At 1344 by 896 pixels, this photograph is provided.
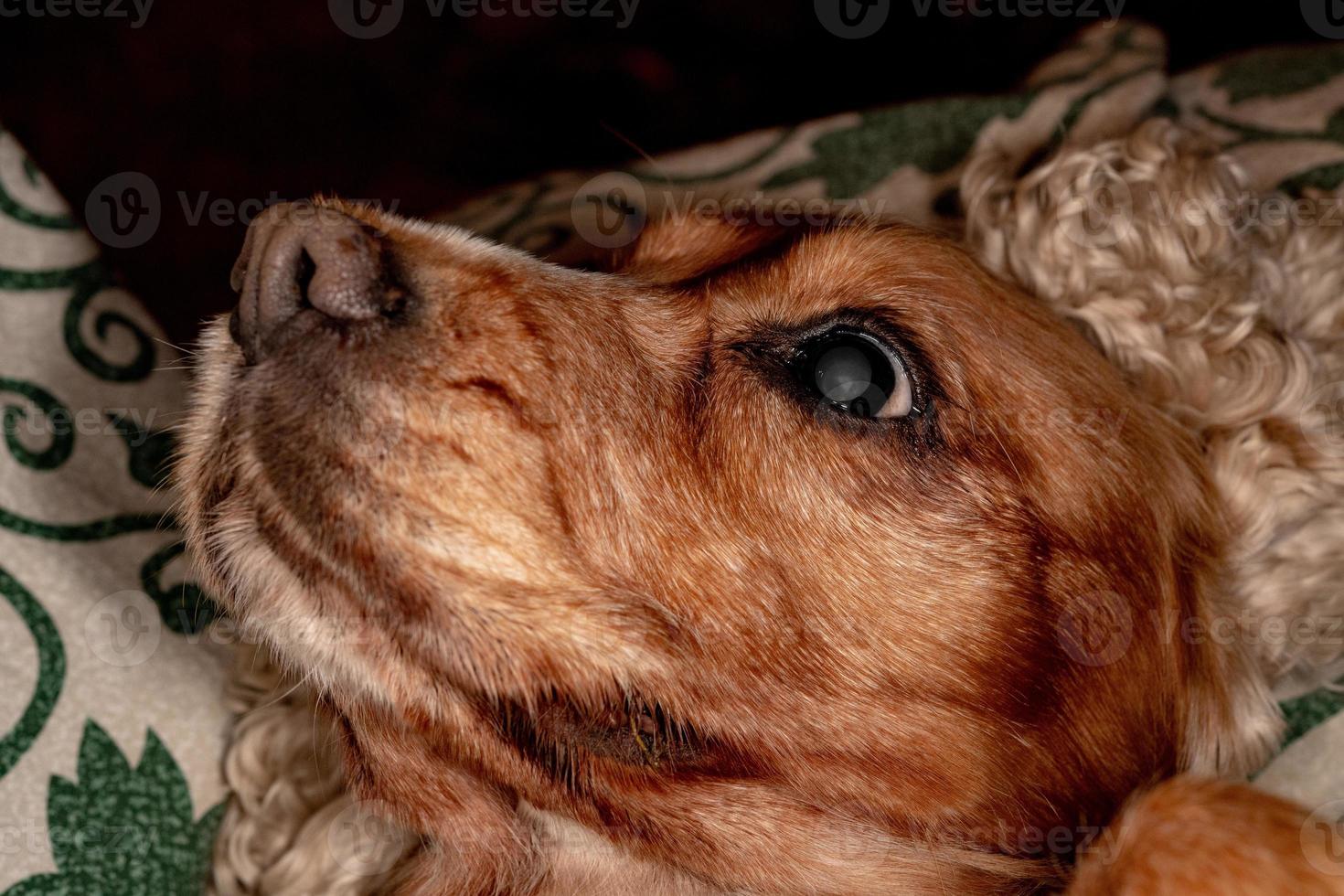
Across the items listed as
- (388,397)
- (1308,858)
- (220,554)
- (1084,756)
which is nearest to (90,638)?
(220,554)

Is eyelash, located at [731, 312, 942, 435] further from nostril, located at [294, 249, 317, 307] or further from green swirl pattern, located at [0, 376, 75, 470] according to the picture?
green swirl pattern, located at [0, 376, 75, 470]

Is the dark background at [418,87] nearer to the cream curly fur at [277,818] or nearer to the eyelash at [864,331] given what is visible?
the cream curly fur at [277,818]

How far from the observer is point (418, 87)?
402 cm

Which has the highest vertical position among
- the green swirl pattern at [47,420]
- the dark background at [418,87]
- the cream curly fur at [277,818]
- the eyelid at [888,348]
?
the dark background at [418,87]

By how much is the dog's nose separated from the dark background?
2448 millimetres

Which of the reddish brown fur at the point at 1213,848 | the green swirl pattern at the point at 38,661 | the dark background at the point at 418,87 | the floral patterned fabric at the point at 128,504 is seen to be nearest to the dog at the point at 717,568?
the reddish brown fur at the point at 1213,848

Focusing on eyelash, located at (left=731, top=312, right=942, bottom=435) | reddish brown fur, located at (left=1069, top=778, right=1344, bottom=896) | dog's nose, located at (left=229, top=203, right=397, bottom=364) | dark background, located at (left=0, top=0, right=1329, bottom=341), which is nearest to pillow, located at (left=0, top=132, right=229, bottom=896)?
dog's nose, located at (left=229, top=203, right=397, bottom=364)

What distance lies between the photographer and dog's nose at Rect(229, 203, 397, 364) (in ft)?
4.10

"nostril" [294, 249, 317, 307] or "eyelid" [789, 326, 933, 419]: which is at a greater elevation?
"eyelid" [789, 326, 933, 419]

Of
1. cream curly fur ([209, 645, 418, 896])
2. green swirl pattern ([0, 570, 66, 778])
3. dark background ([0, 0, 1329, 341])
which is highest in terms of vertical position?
dark background ([0, 0, 1329, 341])

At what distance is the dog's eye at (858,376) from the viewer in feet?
4.80

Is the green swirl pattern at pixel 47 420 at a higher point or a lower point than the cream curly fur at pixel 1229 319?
lower

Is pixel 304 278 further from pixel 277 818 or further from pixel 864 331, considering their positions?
pixel 277 818

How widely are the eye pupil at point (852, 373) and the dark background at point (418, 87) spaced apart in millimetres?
2439
